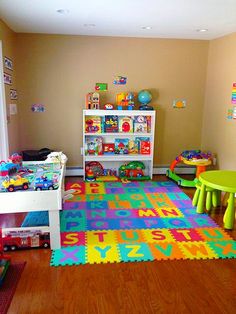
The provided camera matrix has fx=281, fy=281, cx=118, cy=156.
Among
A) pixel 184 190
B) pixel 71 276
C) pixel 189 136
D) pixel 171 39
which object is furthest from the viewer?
pixel 189 136

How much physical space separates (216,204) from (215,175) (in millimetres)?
432

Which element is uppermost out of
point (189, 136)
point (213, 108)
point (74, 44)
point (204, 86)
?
point (74, 44)

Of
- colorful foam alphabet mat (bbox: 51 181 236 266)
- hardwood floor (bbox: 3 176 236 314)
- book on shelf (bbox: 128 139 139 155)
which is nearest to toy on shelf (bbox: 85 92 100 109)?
book on shelf (bbox: 128 139 139 155)

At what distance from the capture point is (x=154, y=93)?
4.79 m

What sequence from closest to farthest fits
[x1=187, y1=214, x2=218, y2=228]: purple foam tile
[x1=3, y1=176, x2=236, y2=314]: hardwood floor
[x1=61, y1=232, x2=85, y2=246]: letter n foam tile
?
[x1=3, y1=176, x2=236, y2=314]: hardwood floor < [x1=61, y1=232, x2=85, y2=246]: letter n foam tile < [x1=187, y1=214, x2=218, y2=228]: purple foam tile

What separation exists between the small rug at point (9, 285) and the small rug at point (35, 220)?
0.70m

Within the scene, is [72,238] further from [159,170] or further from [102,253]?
[159,170]

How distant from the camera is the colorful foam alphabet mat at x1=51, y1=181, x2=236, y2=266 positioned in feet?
8.27

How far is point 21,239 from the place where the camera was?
8.36ft

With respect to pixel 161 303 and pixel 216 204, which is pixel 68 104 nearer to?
pixel 216 204

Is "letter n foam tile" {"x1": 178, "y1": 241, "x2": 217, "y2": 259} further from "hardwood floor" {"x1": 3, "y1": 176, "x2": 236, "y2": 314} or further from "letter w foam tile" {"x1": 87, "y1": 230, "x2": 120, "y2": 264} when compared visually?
"letter w foam tile" {"x1": 87, "y1": 230, "x2": 120, "y2": 264}

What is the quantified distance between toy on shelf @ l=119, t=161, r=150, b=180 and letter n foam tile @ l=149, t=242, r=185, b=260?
83.8 inches

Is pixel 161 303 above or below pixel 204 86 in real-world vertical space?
below

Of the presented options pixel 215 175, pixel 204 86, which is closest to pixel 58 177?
pixel 215 175
